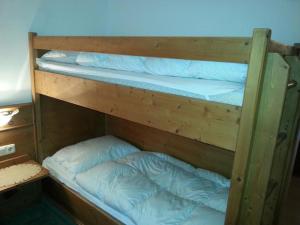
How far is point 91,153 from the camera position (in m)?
2.09

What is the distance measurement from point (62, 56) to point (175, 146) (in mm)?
1250

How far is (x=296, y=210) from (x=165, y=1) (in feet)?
7.13

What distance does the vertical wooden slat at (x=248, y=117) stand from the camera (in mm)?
808

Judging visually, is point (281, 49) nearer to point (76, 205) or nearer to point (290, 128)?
point (290, 128)

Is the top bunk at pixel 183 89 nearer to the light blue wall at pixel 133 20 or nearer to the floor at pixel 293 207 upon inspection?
the light blue wall at pixel 133 20

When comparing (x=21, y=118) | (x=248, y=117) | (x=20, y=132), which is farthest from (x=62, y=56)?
(x=248, y=117)

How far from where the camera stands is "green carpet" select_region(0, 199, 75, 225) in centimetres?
188

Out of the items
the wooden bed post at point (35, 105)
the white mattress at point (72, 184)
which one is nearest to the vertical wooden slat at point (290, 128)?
the white mattress at point (72, 184)

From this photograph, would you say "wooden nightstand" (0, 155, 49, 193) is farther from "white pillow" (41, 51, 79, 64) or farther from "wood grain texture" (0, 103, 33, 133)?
"white pillow" (41, 51, 79, 64)

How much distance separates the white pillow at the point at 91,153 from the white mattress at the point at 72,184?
48mm

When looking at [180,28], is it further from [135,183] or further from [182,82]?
[135,183]

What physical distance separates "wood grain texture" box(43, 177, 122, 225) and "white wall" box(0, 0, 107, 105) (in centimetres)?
80

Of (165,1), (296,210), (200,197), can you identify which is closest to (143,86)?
(200,197)

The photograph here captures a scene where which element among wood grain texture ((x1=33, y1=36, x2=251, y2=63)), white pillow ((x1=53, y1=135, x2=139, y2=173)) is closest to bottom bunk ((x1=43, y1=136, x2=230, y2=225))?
white pillow ((x1=53, y1=135, x2=139, y2=173))
